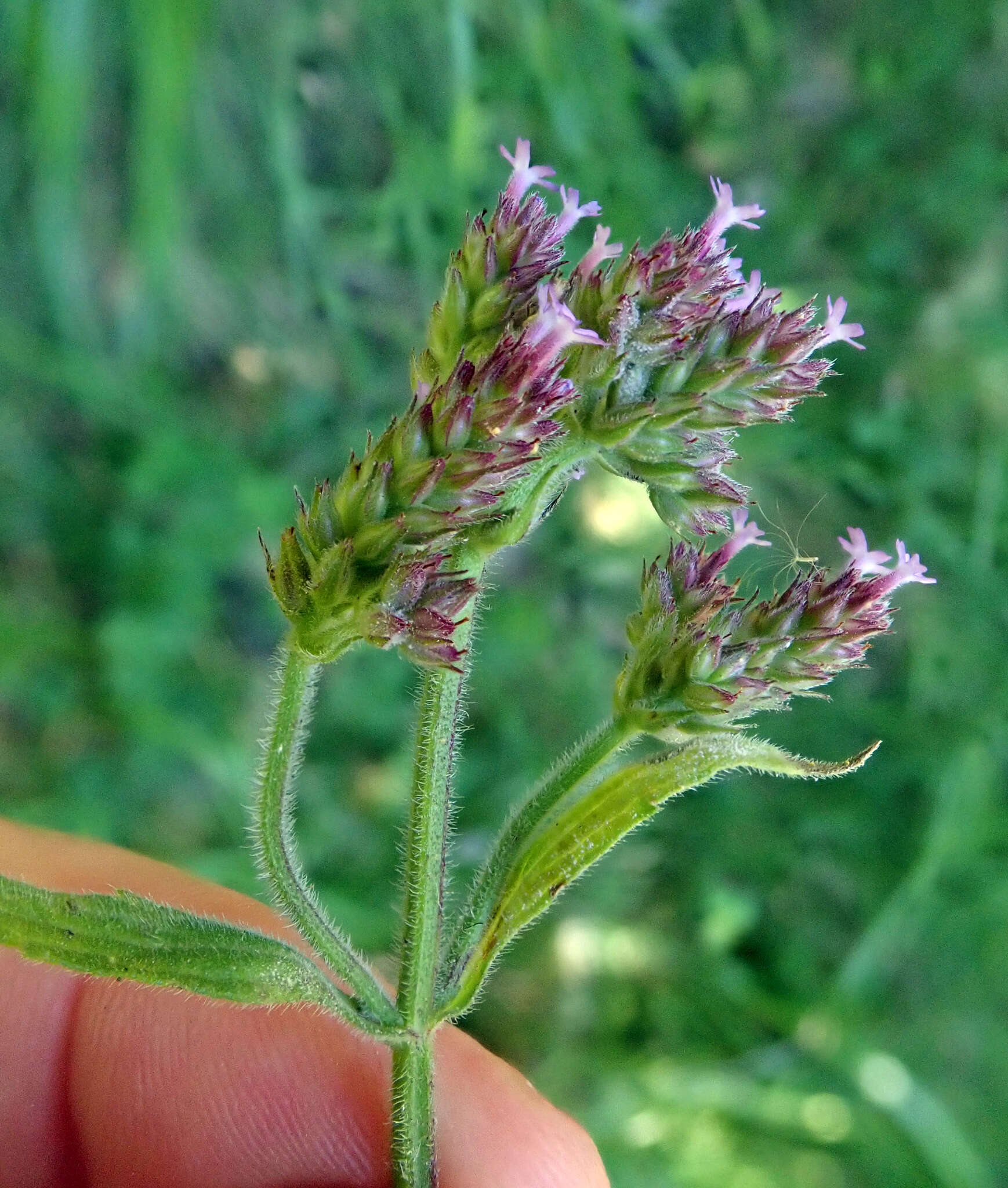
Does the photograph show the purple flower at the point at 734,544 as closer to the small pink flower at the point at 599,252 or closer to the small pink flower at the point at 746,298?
the small pink flower at the point at 746,298

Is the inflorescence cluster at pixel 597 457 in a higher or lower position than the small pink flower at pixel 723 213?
lower

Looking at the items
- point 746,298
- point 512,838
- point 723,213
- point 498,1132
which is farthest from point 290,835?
point 723,213

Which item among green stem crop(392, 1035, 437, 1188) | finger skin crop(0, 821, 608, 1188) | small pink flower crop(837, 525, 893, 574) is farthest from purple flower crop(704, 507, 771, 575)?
finger skin crop(0, 821, 608, 1188)

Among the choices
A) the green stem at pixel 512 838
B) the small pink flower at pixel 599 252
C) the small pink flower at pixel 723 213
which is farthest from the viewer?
the green stem at pixel 512 838

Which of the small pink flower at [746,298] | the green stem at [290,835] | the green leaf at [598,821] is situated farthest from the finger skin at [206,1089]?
the small pink flower at [746,298]

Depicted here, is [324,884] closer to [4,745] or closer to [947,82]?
[4,745]

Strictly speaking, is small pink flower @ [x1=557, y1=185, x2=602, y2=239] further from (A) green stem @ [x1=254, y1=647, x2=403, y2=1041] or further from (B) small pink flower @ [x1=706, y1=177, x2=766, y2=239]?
(A) green stem @ [x1=254, y1=647, x2=403, y2=1041]

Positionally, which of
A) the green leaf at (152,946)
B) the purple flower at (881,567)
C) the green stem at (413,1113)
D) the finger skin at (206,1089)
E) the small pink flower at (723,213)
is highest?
the small pink flower at (723,213)

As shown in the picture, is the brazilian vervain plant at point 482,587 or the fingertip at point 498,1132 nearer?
the brazilian vervain plant at point 482,587
